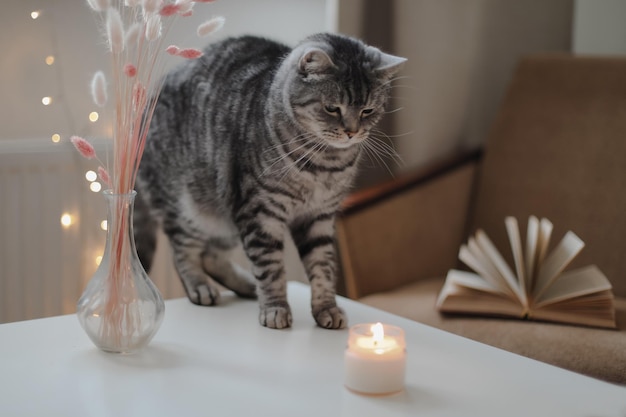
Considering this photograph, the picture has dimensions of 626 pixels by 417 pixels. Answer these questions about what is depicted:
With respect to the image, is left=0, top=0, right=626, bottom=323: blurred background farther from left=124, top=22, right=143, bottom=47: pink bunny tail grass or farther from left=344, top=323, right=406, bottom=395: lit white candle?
left=344, top=323, right=406, bottom=395: lit white candle

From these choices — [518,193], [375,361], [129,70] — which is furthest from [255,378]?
[518,193]

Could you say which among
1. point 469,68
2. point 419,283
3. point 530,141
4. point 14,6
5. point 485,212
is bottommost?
point 419,283

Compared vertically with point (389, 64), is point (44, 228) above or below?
below

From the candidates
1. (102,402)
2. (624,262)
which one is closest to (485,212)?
(624,262)

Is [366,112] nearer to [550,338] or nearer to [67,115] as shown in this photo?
[550,338]

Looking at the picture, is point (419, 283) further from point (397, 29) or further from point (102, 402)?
point (102, 402)

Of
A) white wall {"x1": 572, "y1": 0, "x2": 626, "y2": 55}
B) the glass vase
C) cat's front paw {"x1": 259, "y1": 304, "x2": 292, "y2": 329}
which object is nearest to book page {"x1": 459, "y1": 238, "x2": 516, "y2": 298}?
cat's front paw {"x1": 259, "y1": 304, "x2": 292, "y2": 329}

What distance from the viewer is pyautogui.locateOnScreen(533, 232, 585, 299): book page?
4.98 feet

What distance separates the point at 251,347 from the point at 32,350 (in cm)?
32

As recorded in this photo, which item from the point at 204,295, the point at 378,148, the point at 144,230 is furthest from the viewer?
the point at 378,148

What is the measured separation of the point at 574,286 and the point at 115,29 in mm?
1059

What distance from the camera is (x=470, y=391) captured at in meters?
0.98

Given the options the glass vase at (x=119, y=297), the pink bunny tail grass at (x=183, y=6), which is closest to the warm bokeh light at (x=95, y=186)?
the glass vase at (x=119, y=297)

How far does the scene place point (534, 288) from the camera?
1.58 metres
